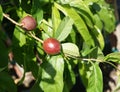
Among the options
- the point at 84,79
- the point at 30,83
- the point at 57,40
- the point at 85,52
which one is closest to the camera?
the point at 57,40

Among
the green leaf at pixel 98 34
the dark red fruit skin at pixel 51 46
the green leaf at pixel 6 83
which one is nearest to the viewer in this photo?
the dark red fruit skin at pixel 51 46

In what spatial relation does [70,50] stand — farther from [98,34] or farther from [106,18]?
[106,18]

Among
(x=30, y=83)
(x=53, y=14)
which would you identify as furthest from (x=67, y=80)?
(x=30, y=83)

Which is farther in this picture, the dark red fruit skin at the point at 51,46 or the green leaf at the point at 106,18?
the green leaf at the point at 106,18

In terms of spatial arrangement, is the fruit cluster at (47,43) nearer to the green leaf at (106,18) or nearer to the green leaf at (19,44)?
the green leaf at (19,44)

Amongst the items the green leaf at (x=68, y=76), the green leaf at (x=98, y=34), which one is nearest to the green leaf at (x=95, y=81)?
the green leaf at (x=68, y=76)

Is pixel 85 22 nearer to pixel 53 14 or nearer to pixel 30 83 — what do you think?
pixel 53 14
